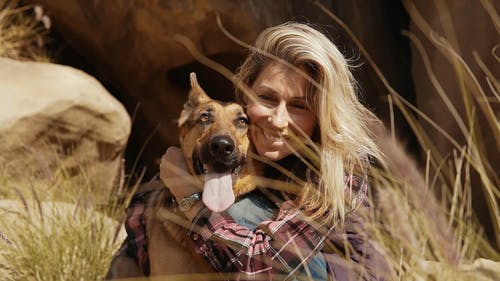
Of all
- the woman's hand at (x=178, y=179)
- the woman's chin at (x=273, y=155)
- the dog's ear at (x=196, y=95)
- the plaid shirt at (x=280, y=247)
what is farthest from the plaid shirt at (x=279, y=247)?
the dog's ear at (x=196, y=95)

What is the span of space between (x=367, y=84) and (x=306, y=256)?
11.3ft

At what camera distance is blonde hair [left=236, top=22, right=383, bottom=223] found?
2.66m

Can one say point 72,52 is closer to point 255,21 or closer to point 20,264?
point 255,21

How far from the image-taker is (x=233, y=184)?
2770 millimetres

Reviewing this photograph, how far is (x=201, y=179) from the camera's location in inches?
107

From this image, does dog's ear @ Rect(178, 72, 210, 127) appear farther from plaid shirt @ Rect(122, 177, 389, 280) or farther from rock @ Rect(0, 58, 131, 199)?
rock @ Rect(0, 58, 131, 199)

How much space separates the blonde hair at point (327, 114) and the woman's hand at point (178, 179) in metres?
0.43

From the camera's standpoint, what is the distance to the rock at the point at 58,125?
4598 millimetres

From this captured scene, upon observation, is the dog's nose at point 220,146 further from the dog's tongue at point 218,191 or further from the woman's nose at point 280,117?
the woman's nose at point 280,117

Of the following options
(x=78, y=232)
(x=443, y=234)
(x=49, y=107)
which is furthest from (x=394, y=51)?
(x=443, y=234)

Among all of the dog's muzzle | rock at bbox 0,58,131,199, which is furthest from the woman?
rock at bbox 0,58,131,199

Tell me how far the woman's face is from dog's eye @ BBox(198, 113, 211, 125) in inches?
6.8

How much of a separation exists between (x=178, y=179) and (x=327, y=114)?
659 millimetres

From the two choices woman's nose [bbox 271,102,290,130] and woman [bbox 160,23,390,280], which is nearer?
woman [bbox 160,23,390,280]
